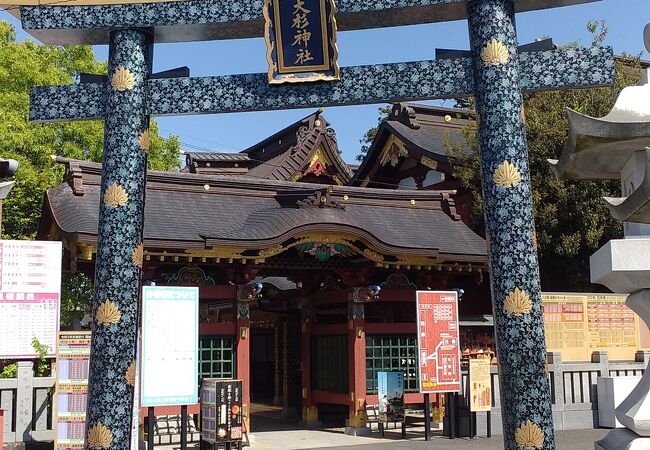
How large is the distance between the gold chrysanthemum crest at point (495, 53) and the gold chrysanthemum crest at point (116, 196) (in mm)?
3546

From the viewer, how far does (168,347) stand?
10.1m

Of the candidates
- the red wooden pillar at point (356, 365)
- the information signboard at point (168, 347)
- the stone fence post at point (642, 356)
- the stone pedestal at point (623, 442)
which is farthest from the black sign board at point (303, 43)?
the stone fence post at point (642, 356)

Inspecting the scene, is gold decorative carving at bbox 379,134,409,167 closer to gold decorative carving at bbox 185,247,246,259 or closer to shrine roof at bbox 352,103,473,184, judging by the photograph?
shrine roof at bbox 352,103,473,184

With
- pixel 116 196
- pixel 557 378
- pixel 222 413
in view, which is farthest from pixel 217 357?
pixel 116 196

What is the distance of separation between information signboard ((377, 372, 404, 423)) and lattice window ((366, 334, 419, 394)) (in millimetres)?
841

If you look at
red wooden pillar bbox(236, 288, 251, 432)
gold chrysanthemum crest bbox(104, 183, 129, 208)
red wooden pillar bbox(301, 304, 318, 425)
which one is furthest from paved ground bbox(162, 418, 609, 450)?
gold chrysanthemum crest bbox(104, 183, 129, 208)

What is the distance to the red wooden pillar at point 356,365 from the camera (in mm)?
14734

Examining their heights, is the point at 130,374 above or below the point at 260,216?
below

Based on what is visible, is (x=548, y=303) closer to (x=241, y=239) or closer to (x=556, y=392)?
(x=556, y=392)

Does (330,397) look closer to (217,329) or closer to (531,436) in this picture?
(217,329)

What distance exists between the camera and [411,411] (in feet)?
54.9

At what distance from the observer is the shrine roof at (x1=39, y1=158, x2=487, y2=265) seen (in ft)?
43.3

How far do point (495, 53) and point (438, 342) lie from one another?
797 cm

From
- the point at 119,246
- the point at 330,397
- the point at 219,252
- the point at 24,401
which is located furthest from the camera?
the point at 330,397
